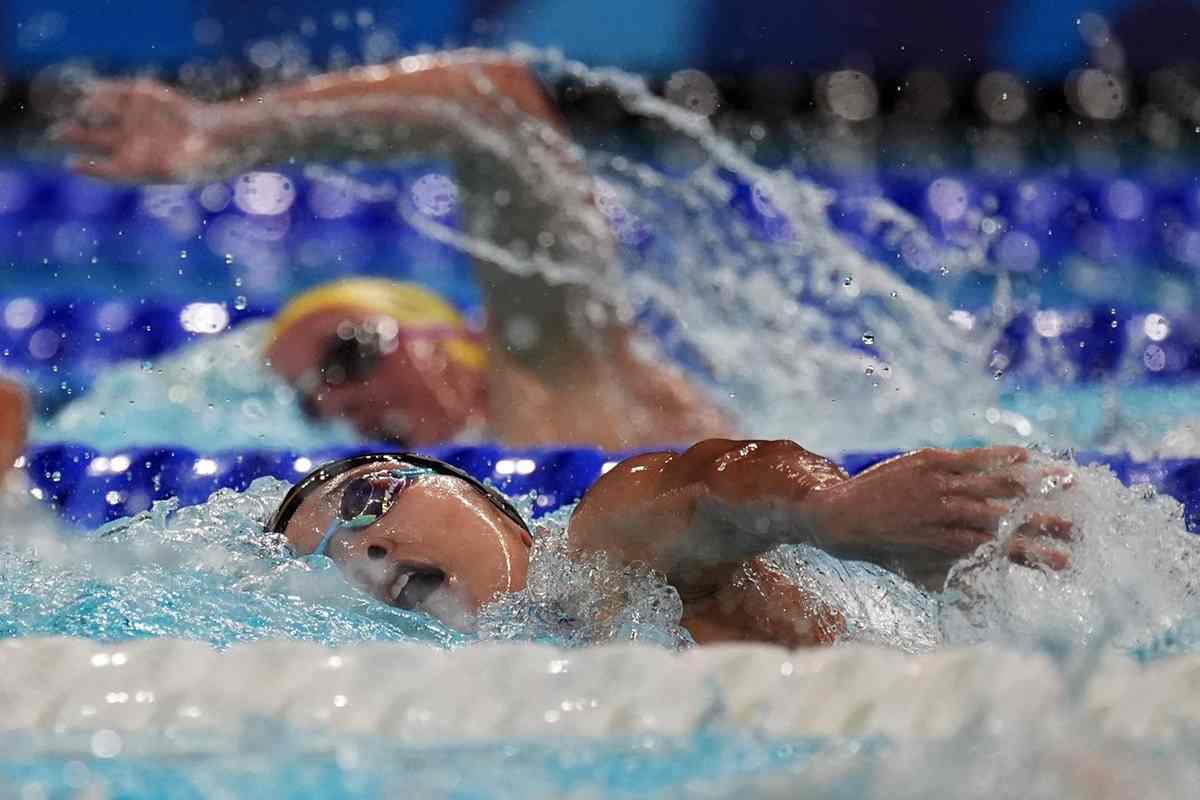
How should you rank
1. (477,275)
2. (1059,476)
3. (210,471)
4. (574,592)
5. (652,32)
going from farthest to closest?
1. (652,32)
2. (477,275)
3. (210,471)
4. (574,592)
5. (1059,476)

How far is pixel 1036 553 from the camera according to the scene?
965 millimetres


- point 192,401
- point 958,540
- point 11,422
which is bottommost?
point 192,401


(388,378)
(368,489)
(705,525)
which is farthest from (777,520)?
(388,378)

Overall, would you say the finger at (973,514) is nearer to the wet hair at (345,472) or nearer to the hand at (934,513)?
the hand at (934,513)

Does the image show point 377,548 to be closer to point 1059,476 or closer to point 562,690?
point 562,690

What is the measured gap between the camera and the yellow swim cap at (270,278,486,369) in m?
2.63

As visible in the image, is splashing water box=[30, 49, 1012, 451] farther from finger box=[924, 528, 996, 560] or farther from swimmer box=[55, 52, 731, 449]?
finger box=[924, 528, 996, 560]

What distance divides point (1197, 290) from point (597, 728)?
10.7 feet

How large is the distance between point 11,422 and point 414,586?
43.9 inches

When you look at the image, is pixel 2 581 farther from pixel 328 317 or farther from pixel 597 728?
pixel 328 317

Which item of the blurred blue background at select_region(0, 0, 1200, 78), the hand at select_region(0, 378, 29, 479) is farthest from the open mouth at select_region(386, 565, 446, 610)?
the blurred blue background at select_region(0, 0, 1200, 78)

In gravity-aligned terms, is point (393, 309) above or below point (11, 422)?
above

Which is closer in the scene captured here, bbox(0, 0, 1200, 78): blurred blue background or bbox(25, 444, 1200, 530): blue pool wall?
bbox(25, 444, 1200, 530): blue pool wall

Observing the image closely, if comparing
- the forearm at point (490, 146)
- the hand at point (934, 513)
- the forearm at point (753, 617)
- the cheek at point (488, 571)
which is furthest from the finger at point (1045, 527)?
the forearm at point (490, 146)
